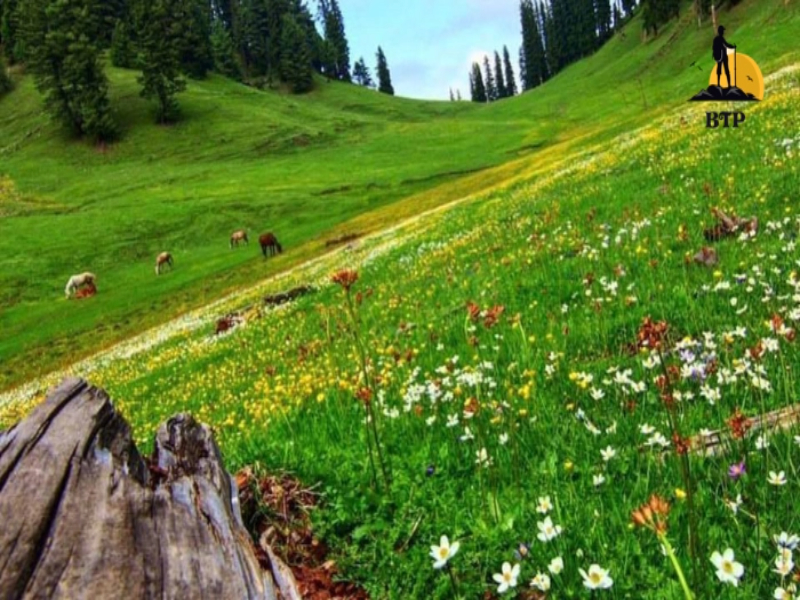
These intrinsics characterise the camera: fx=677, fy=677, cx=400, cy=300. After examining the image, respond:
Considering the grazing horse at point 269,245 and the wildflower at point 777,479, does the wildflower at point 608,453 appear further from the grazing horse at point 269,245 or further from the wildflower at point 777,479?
the grazing horse at point 269,245

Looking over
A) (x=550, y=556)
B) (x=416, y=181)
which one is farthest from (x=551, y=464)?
(x=416, y=181)

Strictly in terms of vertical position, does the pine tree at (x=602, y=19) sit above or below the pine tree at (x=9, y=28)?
below

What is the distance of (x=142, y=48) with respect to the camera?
126 metres

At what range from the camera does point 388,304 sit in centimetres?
→ 1341

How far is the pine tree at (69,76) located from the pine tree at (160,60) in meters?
7.55

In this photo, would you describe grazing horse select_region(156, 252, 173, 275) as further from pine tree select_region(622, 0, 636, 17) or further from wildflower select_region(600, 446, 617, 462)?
pine tree select_region(622, 0, 636, 17)

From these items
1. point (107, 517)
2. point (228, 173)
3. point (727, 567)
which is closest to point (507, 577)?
point (727, 567)

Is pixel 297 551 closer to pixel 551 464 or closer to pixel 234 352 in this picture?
pixel 551 464

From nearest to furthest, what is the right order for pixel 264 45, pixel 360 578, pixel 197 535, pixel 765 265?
pixel 197 535 < pixel 360 578 < pixel 765 265 < pixel 264 45

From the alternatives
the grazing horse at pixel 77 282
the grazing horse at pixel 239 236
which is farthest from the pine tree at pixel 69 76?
the grazing horse at pixel 77 282

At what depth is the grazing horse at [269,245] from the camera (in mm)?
51719

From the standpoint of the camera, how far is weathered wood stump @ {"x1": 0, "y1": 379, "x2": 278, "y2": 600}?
9.55ft

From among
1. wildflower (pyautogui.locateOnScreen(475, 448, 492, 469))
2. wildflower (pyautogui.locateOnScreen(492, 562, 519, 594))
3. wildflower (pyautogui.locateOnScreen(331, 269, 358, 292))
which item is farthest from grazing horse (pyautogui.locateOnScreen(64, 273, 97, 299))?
wildflower (pyautogui.locateOnScreen(492, 562, 519, 594))

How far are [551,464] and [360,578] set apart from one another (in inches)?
54.9
